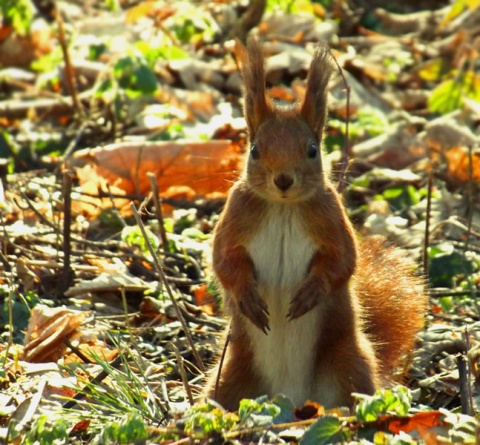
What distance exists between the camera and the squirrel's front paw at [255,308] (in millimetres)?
3391

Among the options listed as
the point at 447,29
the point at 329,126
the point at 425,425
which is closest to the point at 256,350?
the point at 425,425

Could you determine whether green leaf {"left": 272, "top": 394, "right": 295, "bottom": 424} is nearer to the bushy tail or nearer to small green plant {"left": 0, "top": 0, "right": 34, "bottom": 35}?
the bushy tail

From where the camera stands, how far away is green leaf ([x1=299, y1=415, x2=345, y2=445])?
2721 millimetres

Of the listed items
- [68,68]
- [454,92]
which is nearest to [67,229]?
[68,68]

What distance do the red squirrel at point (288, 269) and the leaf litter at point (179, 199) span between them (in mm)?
288

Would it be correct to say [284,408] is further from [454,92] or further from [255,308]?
[454,92]

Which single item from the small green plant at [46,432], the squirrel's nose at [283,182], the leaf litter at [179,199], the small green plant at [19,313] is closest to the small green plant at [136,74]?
the leaf litter at [179,199]

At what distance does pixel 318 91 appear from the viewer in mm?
3596

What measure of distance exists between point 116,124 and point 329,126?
126cm

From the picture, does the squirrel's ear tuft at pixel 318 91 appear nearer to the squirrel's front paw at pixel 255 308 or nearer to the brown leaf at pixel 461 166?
the squirrel's front paw at pixel 255 308

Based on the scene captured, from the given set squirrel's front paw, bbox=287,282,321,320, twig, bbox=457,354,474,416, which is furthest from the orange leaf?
squirrel's front paw, bbox=287,282,321,320

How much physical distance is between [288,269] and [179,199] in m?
1.97

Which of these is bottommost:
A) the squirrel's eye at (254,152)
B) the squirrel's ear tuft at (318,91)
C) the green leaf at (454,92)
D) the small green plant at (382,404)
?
the small green plant at (382,404)

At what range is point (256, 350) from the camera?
3535mm
